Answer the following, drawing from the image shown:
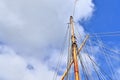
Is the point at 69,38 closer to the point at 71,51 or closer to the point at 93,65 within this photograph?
the point at 71,51

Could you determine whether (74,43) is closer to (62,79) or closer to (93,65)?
(93,65)

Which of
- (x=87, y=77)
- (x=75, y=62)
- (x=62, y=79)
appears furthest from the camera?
(x=62, y=79)

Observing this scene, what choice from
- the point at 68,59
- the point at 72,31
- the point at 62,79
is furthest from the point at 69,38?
the point at 62,79

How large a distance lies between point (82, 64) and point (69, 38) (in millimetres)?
3629

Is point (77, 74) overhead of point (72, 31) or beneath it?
beneath

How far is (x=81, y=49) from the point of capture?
39.6 metres

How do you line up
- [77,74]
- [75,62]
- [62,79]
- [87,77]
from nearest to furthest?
1. [77,74]
2. [75,62]
3. [87,77]
4. [62,79]

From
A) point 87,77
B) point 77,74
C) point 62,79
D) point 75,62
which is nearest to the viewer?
point 77,74

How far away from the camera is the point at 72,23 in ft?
120

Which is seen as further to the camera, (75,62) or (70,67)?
(70,67)

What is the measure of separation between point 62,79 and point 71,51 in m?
6.11

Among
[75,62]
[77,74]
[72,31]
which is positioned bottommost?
[77,74]

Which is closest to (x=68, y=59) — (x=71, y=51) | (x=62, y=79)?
(x=71, y=51)

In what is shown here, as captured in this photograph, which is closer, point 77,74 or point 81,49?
point 77,74
